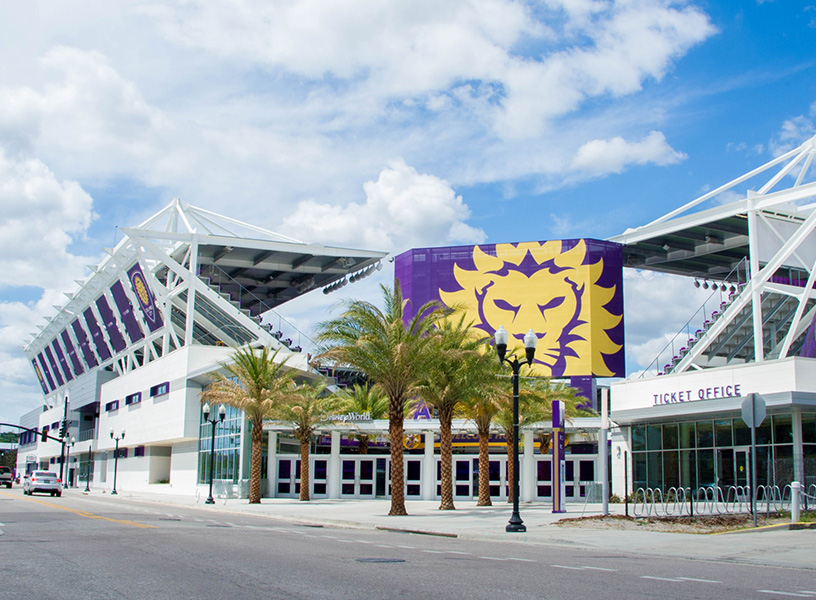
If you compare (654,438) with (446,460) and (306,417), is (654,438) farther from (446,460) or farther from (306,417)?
(306,417)

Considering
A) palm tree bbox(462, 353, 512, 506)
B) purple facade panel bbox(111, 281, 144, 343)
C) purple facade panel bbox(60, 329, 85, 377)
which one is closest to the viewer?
palm tree bbox(462, 353, 512, 506)

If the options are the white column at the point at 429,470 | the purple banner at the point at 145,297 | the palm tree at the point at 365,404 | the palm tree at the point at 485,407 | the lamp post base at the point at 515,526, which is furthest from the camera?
the purple banner at the point at 145,297

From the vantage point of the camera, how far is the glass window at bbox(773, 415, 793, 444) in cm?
3058

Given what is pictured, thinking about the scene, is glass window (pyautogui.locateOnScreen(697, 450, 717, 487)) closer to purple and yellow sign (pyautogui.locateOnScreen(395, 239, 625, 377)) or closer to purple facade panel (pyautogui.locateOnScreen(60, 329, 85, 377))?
purple and yellow sign (pyautogui.locateOnScreen(395, 239, 625, 377))

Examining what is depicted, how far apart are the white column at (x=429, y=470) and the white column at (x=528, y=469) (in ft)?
17.3

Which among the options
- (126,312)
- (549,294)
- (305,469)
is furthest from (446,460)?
(126,312)

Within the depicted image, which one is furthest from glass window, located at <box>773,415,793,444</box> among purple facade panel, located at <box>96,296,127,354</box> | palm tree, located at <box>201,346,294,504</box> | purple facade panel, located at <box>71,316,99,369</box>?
purple facade panel, located at <box>71,316,99,369</box>

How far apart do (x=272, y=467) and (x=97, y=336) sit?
138 ft

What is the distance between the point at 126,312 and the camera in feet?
238

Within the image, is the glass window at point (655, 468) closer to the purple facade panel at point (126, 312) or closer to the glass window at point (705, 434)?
the glass window at point (705, 434)

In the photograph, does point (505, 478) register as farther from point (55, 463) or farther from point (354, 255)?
point (55, 463)

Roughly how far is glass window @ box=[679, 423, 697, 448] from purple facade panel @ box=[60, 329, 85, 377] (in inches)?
2952

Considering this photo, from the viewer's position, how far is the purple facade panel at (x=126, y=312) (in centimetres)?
7156

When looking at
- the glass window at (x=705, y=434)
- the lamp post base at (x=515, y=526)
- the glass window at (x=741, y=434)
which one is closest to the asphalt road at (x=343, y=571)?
the lamp post base at (x=515, y=526)
